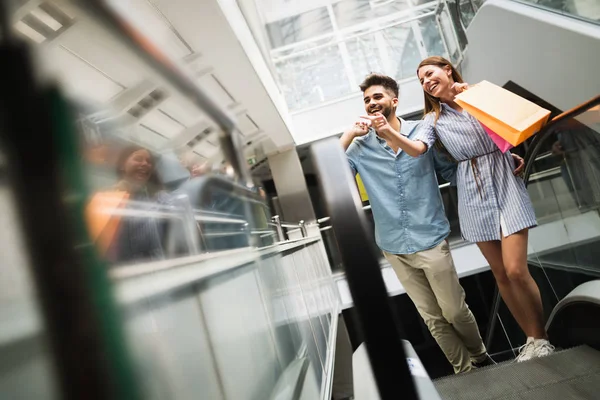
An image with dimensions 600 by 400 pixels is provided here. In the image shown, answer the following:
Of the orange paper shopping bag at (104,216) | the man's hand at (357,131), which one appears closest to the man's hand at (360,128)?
the man's hand at (357,131)

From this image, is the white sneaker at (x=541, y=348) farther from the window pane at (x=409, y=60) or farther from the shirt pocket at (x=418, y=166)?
the window pane at (x=409, y=60)

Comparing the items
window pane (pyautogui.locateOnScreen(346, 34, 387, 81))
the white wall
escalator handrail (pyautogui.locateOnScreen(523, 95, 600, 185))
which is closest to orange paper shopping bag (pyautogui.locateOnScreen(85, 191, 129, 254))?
escalator handrail (pyautogui.locateOnScreen(523, 95, 600, 185))

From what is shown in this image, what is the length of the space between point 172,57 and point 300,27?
10335 mm

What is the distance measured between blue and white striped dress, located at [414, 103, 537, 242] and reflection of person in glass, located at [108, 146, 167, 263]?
5.87 ft

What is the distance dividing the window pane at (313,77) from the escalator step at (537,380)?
8.10 m

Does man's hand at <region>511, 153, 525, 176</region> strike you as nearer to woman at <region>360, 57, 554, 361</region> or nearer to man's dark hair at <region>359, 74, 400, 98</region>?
woman at <region>360, 57, 554, 361</region>

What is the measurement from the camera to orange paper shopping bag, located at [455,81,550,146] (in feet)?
6.06

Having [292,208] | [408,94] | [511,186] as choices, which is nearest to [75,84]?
[511,186]

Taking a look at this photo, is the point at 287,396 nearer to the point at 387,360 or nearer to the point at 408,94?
the point at 387,360

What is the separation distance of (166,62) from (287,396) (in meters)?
1.08

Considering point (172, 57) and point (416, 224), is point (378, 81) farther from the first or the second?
point (172, 57)

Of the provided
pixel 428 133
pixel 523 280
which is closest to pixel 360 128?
pixel 428 133

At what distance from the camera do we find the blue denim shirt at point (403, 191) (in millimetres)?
2320

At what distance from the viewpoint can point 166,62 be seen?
53cm
